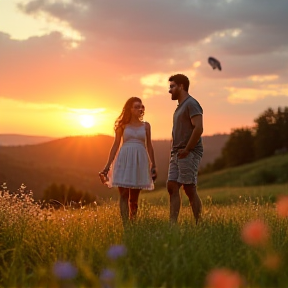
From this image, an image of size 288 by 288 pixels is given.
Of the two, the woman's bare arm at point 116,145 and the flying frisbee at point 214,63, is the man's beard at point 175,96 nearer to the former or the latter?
the woman's bare arm at point 116,145

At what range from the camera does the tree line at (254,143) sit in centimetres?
7725

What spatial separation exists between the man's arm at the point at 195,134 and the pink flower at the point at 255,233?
155 centimetres

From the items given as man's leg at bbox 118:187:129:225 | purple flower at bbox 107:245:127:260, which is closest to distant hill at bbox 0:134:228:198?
man's leg at bbox 118:187:129:225

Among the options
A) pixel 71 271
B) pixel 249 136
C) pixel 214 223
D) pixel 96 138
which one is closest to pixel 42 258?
pixel 71 271

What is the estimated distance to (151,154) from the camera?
924cm

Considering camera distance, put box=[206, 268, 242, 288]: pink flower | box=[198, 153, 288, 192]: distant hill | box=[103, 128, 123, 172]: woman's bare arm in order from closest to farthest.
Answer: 1. box=[206, 268, 242, 288]: pink flower
2. box=[103, 128, 123, 172]: woman's bare arm
3. box=[198, 153, 288, 192]: distant hill

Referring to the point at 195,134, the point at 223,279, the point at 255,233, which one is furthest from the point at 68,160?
the point at 223,279

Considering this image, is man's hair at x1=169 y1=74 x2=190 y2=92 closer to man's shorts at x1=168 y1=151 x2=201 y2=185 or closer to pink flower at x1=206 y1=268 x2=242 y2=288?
man's shorts at x1=168 y1=151 x2=201 y2=185

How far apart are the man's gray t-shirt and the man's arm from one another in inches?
3.6

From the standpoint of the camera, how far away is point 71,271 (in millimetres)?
4422

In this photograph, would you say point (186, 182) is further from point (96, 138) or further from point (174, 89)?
point (96, 138)

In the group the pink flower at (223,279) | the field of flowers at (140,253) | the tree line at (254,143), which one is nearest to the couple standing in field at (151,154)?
the field of flowers at (140,253)

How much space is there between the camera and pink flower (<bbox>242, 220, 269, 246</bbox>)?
19.1ft

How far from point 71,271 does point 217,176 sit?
174 ft
